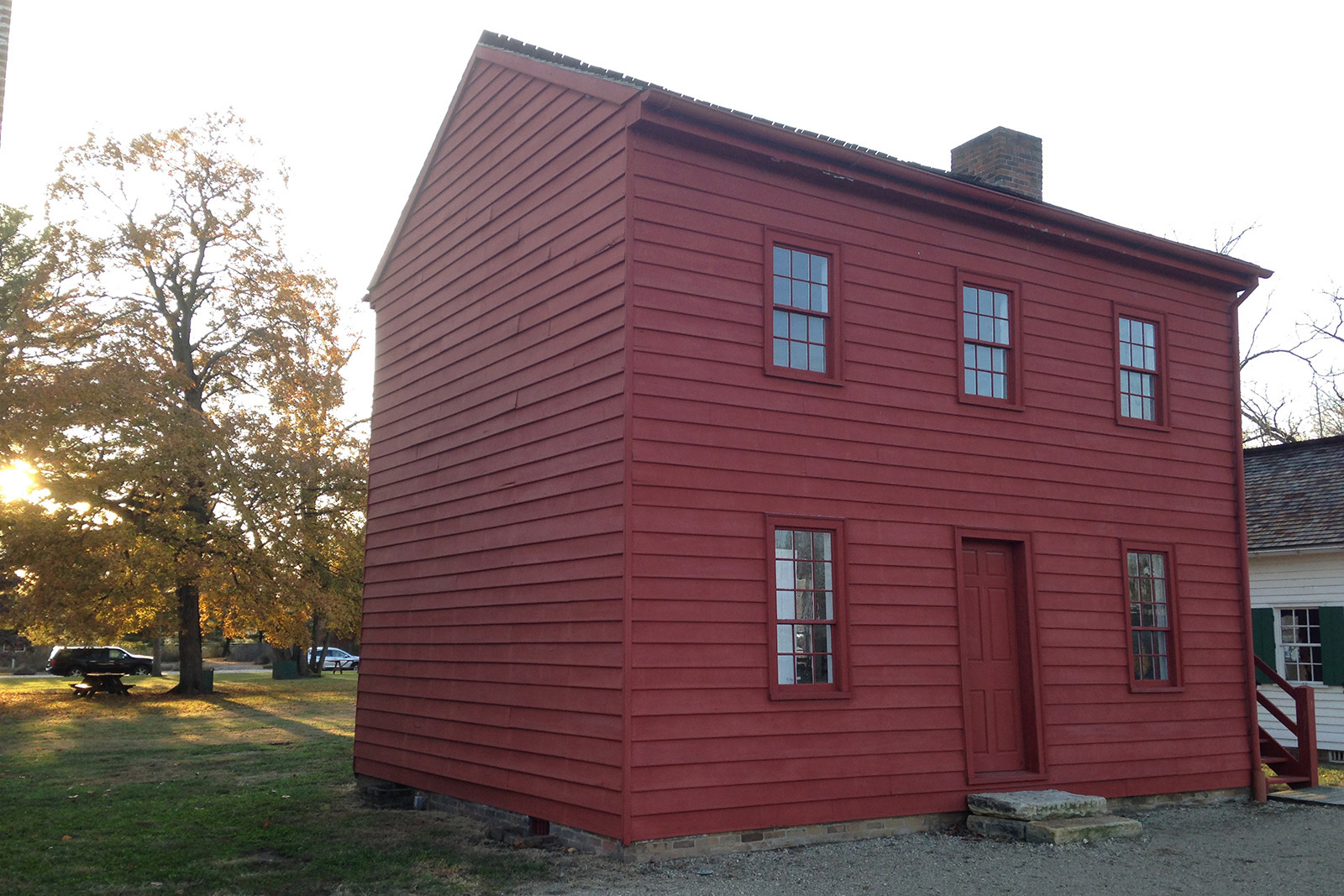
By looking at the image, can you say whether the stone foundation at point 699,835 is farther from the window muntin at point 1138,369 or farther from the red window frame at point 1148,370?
the window muntin at point 1138,369

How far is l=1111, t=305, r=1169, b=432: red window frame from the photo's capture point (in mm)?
12750

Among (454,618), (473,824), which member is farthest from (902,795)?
(454,618)

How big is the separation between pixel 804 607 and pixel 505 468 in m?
3.28

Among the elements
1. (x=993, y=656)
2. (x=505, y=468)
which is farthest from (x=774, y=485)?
(x=993, y=656)

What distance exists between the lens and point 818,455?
1021 centimetres

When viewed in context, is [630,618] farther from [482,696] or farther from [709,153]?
[709,153]

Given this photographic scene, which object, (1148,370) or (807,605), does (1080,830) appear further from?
(1148,370)

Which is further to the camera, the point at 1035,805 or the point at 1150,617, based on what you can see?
the point at 1150,617

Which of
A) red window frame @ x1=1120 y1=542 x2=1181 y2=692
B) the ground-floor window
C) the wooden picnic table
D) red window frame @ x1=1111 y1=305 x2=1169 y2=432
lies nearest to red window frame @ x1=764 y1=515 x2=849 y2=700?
the ground-floor window

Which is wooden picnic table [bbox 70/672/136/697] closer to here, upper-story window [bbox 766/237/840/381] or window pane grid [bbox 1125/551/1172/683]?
upper-story window [bbox 766/237/840/381]

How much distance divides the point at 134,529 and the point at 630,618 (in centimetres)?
2156

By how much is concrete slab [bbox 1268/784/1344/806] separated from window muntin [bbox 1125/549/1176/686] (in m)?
2.01

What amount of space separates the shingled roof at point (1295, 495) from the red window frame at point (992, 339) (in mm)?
7674

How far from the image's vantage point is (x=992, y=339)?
38.9ft
